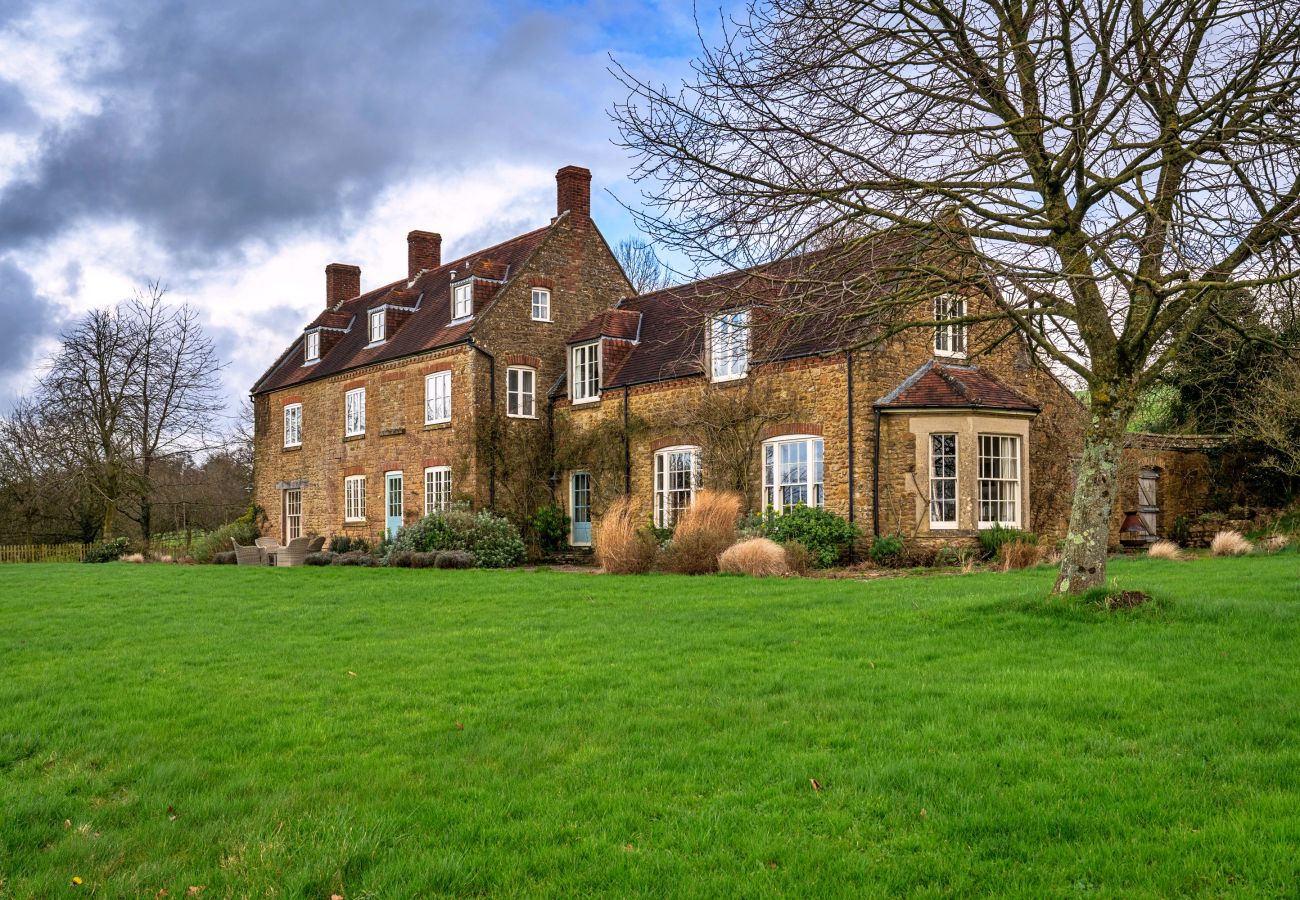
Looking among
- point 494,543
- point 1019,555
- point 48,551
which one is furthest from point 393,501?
point 1019,555

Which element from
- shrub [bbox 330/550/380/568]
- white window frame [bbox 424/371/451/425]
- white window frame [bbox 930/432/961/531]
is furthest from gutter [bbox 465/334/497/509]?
white window frame [bbox 930/432/961/531]

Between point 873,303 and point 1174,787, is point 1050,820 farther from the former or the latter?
point 873,303

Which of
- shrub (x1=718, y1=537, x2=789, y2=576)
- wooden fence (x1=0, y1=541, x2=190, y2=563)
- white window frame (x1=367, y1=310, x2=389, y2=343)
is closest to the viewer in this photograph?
shrub (x1=718, y1=537, x2=789, y2=576)

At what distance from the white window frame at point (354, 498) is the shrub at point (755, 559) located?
1718 cm

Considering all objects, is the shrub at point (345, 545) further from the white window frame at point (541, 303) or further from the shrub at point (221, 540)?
the white window frame at point (541, 303)

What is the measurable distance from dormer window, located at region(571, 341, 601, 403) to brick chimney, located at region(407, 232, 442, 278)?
10691mm

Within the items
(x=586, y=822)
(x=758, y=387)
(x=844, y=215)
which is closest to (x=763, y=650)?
(x=844, y=215)

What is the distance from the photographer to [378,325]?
3250 cm

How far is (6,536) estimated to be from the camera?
1475 inches

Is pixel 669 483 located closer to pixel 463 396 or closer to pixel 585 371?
pixel 585 371

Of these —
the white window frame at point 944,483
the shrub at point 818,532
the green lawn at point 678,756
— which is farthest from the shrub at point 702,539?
the green lawn at point 678,756

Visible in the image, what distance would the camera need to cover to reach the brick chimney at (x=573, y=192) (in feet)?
96.2

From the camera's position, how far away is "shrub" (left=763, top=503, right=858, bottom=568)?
19.6 metres

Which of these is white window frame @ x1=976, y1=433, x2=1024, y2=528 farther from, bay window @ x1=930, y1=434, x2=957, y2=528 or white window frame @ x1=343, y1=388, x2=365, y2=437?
white window frame @ x1=343, y1=388, x2=365, y2=437
